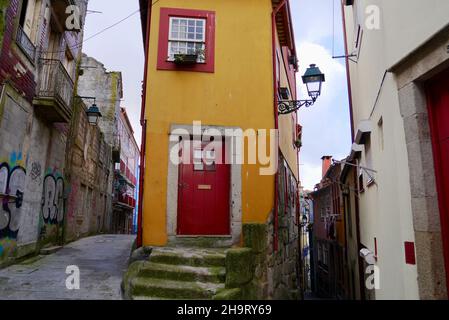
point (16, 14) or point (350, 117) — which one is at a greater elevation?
point (16, 14)

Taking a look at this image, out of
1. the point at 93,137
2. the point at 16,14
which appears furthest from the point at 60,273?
the point at 93,137

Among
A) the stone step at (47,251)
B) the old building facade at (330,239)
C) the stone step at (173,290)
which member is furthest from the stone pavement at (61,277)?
the old building facade at (330,239)

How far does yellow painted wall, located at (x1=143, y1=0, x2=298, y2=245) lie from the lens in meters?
6.86

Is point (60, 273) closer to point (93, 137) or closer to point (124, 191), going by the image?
point (93, 137)

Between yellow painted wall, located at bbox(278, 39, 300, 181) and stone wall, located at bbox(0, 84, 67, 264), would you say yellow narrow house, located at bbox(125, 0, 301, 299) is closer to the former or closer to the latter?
yellow painted wall, located at bbox(278, 39, 300, 181)

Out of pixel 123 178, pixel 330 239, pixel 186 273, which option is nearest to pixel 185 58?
pixel 186 273

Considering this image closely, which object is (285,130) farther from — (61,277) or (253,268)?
(61,277)

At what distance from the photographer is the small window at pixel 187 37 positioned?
7.50m

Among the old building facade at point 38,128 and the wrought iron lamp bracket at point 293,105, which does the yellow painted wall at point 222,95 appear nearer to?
the wrought iron lamp bracket at point 293,105

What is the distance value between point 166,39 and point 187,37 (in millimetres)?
468

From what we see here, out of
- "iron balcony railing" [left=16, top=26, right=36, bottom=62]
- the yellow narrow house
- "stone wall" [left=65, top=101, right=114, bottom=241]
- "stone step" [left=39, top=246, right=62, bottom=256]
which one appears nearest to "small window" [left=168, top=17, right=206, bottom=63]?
the yellow narrow house

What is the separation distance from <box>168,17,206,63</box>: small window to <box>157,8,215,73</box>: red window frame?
81mm
